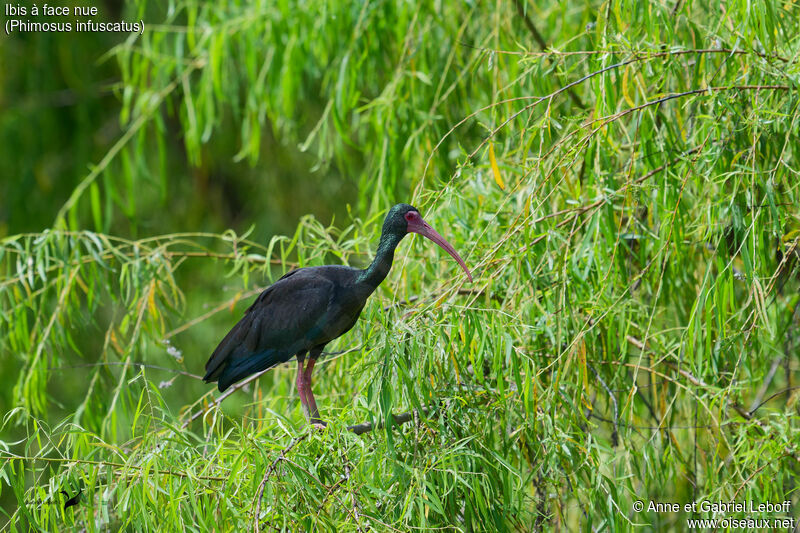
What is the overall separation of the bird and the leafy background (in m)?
0.10

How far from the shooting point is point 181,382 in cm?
550

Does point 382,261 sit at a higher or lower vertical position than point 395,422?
higher

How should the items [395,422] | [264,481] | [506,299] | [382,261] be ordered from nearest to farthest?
[264,481] → [395,422] → [382,261] → [506,299]

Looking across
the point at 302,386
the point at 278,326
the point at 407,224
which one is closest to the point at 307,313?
the point at 278,326

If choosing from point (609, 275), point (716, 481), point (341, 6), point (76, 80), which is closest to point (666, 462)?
point (716, 481)

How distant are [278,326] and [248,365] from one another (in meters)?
0.15

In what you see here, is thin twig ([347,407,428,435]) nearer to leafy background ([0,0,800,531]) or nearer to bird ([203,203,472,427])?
leafy background ([0,0,800,531])

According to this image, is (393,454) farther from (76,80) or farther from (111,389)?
(76,80)

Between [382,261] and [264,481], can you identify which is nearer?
[264,481]

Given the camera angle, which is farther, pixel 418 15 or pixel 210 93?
pixel 210 93

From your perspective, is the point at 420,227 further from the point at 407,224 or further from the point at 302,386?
the point at 302,386

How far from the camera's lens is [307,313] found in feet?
8.63

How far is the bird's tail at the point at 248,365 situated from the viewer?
107 inches

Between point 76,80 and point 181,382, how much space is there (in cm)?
202
